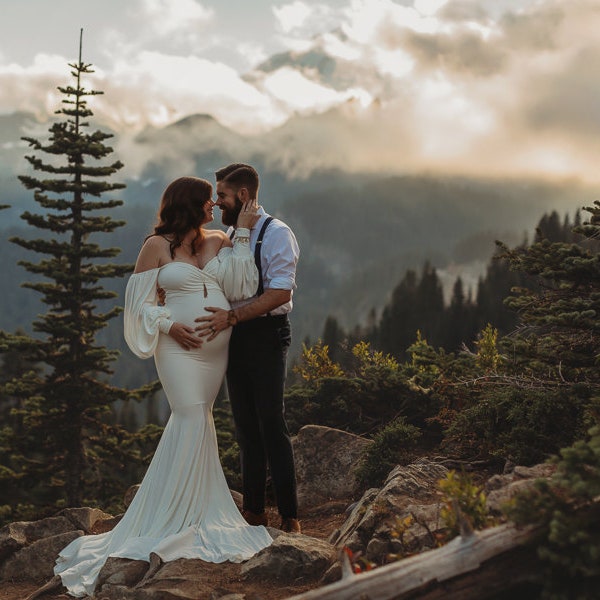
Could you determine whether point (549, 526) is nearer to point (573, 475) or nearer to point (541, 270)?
point (573, 475)

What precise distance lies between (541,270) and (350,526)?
9.91ft

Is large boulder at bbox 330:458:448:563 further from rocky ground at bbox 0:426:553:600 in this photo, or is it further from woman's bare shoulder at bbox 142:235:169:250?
woman's bare shoulder at bbox 142:235:169:250

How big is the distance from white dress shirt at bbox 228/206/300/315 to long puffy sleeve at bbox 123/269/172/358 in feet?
2.81

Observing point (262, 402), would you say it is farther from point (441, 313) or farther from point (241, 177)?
point (441, 313)

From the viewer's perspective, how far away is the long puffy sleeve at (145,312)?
6.41 meters

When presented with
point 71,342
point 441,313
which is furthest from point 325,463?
point 441,313

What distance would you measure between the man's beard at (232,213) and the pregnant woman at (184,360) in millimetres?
101

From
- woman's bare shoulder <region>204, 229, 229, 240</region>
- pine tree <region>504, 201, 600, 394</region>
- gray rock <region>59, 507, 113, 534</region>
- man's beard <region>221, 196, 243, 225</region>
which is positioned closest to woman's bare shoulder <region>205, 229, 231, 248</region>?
woman's bare shoulder <region>204, 229, 229, 240</region>

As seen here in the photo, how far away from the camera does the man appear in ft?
20.7

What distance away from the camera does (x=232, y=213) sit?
6.53 meters

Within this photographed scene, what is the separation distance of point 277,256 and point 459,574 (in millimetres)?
2908

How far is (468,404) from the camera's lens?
886cm

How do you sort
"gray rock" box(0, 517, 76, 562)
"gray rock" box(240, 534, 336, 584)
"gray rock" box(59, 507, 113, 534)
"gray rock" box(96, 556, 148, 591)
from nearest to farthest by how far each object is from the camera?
"gray rock" box(240, 534, 336, 584) → "gray rock" box(96, 556, 148, 591) → "gray rock" box(0, 517, 76, 562) → "gray rock" box(59, 507, 113, 534)

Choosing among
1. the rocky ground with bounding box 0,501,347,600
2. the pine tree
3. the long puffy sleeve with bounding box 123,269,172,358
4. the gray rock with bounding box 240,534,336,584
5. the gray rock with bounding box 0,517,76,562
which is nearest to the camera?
the rocky ground with bounding box 0,501,347,600
